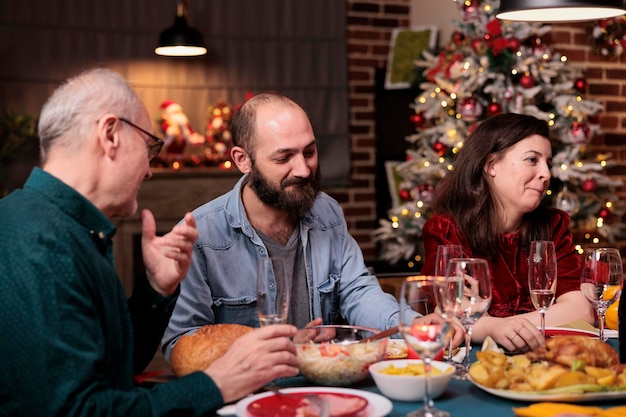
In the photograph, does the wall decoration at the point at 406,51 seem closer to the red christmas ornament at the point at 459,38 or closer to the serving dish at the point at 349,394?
the red christmas ornament at the point at 459,38

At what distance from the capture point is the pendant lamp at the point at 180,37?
5574mm

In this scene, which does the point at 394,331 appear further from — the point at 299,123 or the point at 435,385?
the point at 299,123

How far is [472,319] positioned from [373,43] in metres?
4.92

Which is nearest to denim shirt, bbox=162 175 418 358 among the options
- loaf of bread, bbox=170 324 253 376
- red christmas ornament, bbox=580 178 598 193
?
loaf of bread, bbox=170 324 253 376

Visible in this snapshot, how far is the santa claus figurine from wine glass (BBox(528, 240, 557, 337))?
3913 mm

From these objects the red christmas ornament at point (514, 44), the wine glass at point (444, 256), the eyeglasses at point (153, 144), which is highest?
the red christmas ornament at point (514, 44)

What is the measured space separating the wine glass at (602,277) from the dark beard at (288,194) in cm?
76

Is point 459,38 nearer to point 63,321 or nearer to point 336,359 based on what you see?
point 336,359

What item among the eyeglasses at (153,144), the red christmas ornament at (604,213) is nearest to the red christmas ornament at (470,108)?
the red christmas ornament at (604,213)

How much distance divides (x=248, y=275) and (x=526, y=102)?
287 centimetres

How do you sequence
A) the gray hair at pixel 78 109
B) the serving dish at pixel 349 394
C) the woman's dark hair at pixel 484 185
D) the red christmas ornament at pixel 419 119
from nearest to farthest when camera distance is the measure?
the serving dish at pixel 349 394 → the gray hair at pixel 78 109 → the woman's dark hair at pixel 484 185 → the red christmas ornament at pixel 419 119

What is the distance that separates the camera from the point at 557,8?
2537 mm

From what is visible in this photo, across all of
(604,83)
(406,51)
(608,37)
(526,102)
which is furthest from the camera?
(406,51)

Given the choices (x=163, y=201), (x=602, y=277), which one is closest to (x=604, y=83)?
(x=163, y=201)
